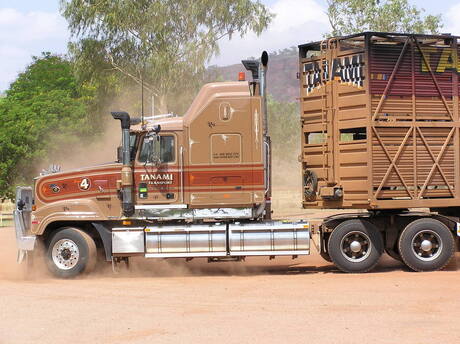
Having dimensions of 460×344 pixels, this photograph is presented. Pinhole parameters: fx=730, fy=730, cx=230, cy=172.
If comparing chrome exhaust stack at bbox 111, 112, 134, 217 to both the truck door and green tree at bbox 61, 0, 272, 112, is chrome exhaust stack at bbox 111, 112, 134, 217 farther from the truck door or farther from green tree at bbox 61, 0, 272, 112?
green tree at bbox 61, 0, 272, 112

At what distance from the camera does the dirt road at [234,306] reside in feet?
28.8

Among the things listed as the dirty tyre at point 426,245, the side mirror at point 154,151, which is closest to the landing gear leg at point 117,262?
the side mirror at point 154,151

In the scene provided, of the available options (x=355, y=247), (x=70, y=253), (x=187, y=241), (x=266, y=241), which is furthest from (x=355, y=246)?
(x=70, y=253)

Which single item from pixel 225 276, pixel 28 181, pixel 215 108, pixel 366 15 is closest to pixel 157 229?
pixel 225 276

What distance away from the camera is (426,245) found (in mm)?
14312

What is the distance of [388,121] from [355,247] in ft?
8.40

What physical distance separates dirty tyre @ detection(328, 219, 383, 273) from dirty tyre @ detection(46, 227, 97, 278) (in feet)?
15.6

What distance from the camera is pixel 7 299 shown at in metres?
11.7

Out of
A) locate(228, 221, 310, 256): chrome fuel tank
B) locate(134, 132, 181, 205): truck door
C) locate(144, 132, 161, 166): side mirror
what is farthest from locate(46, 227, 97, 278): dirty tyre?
locate(228, 221, 310, 256): chrome fuel tank

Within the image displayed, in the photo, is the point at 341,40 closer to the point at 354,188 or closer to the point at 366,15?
the point at 354,188

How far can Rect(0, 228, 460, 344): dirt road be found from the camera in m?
8.77

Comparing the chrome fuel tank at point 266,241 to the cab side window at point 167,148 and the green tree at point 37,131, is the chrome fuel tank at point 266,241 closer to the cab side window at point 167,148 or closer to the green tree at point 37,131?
the cab side window at point 167,148

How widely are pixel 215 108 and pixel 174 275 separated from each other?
11.6 ft

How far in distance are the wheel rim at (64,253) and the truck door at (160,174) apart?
1.57 m
